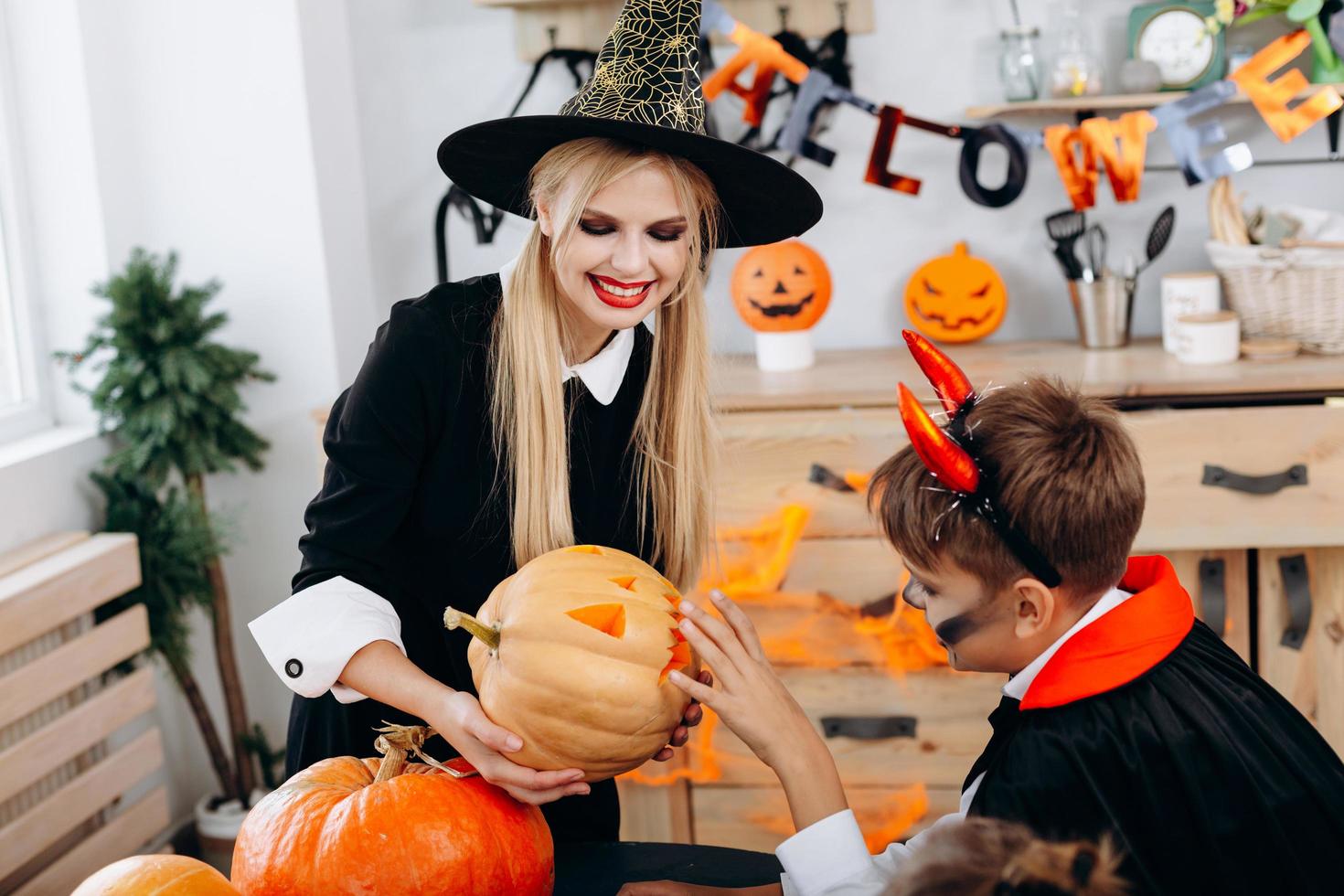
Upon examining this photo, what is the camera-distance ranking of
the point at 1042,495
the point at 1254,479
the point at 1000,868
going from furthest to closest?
the point at 1254,479
the point at 1042,495
the point at 1000,868

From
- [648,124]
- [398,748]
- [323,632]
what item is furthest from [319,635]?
[648,124]

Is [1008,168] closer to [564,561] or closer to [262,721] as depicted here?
[564,561]

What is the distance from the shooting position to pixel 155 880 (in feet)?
2.69

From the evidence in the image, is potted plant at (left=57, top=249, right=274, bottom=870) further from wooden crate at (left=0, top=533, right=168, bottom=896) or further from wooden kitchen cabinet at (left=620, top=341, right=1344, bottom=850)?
wooden kitchen cabinet at (left=620, top=341, right=1344, bottom=850)

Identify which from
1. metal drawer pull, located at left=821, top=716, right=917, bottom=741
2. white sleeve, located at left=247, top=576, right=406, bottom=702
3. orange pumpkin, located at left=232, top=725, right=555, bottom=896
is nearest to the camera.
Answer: orange pumpkin, located at left=232, top=725, right=555, bottom=896

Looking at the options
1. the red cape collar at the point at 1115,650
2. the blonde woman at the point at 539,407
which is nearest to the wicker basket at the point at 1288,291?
the blonde woman at the point at 539,407

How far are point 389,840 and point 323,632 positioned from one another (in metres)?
0.28

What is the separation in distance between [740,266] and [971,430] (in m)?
1.43

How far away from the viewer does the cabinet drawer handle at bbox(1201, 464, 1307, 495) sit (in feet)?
6.59

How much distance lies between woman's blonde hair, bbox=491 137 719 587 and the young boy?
285mm

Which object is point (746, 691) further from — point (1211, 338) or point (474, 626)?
point (1211, 338)

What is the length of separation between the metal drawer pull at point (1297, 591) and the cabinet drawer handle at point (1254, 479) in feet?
0.51

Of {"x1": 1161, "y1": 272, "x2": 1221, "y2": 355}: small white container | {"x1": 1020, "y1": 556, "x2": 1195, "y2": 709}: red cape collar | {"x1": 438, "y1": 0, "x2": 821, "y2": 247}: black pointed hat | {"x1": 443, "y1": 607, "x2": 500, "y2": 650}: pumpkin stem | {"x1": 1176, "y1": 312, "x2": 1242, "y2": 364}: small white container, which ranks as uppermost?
{"x1": 438, "y1": 0, "x2": 821, "y2": 247}: black pointed hat

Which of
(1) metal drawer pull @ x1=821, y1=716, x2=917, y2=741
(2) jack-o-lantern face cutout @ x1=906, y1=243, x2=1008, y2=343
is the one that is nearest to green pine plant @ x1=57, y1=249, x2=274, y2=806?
(1) metal drawer pull @ x1=821, y1=716, x2=917, y2=741
